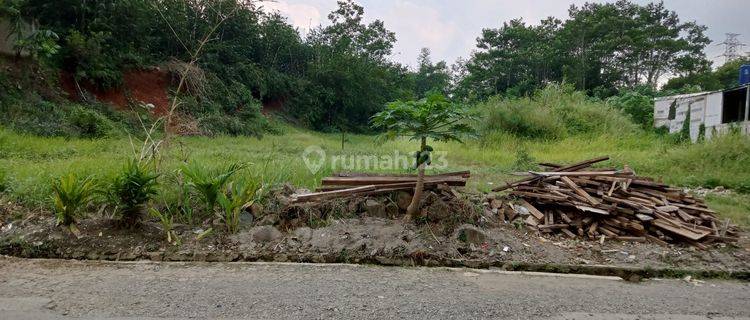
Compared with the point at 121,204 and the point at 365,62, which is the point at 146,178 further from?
the point at 365,62

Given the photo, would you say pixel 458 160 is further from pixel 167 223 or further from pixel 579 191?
pixel 167 223

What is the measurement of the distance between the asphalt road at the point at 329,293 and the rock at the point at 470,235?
481 mm

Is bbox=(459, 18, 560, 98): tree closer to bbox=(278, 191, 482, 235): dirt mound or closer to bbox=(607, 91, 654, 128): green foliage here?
bbox=(607, 91, 654, 128): green foliage

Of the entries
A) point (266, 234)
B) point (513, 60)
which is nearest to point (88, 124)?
point (266, 234)

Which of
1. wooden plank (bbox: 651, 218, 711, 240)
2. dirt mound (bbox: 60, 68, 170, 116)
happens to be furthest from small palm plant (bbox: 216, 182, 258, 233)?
dirt mound (bbox: 60, 68, 170, 116)

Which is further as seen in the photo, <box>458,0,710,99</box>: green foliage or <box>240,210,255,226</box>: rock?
<box>458,0,710,99</box>: green foliage

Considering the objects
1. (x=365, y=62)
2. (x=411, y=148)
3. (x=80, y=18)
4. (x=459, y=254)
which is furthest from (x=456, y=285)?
(x=365, y=62)

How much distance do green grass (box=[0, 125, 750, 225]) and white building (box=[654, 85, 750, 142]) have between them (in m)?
1.13

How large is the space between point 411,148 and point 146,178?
841 centimetres

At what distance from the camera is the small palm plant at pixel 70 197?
3.71 m

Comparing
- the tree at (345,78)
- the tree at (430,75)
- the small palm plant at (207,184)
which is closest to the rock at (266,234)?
the small palm plant at (207,184)

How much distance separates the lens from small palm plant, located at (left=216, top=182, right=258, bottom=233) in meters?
3.87

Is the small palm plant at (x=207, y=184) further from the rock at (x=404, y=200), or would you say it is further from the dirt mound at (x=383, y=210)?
the rock at (x=404, y=200)

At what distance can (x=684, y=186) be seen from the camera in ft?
21.8
